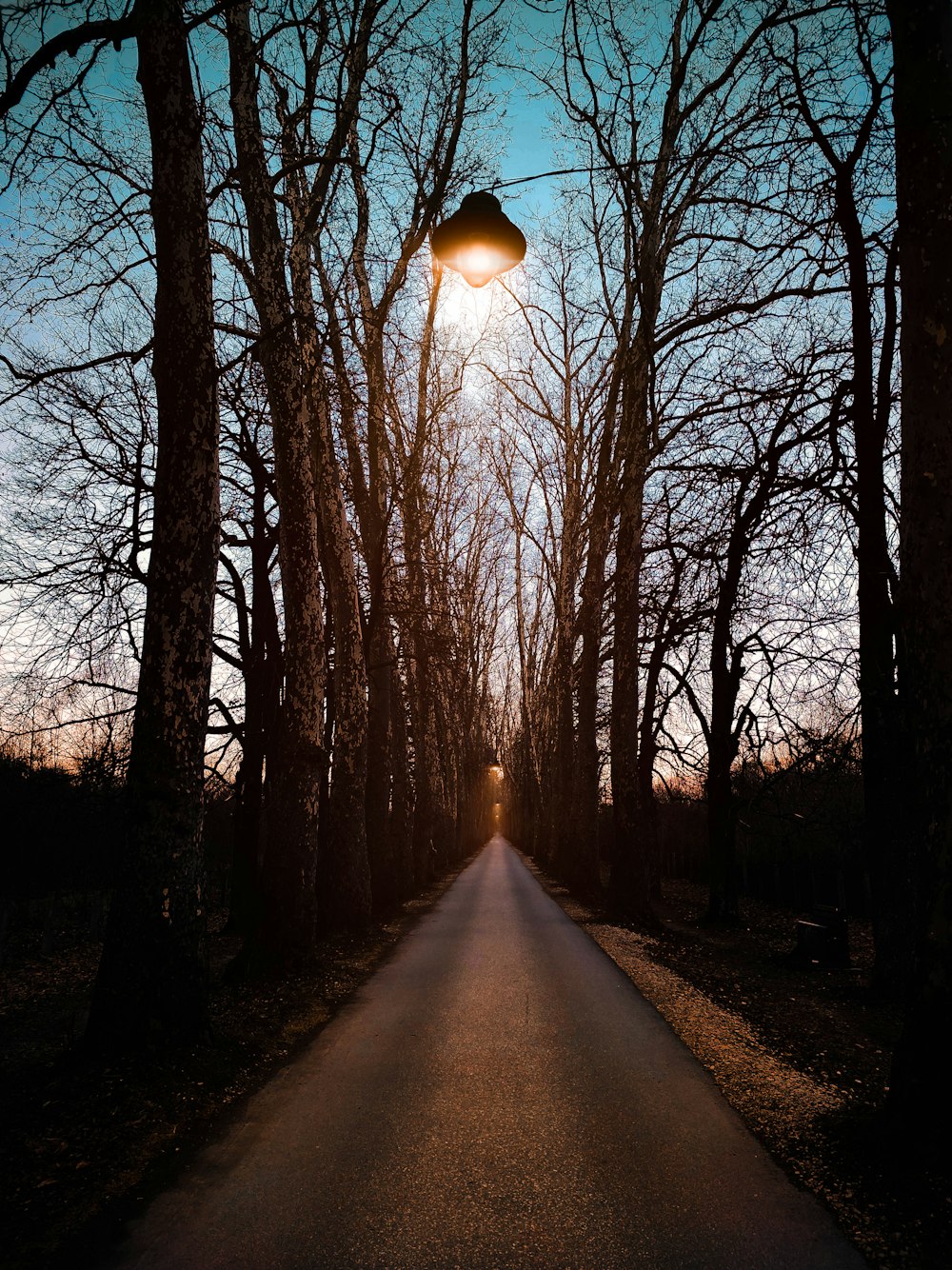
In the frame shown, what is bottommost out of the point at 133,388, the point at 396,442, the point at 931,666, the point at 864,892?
the point at 864,892

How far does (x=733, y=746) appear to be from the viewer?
46.8 ft

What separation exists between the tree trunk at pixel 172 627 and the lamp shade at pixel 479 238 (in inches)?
97.8

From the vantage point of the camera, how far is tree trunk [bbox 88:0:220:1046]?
499cm

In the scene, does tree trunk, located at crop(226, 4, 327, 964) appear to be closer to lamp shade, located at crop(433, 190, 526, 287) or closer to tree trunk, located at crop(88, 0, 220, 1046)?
tree trunk, located at crop(88, 0, 220, 1046)

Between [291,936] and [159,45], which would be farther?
[291,936]

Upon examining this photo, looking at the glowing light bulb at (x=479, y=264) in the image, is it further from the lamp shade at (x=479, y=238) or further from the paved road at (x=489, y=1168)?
the paved road at (x=489, y=1168)

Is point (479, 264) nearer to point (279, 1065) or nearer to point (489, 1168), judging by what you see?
point (489, 1168)

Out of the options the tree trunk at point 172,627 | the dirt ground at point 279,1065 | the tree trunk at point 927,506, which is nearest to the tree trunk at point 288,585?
the dirt ground at point 279,1065

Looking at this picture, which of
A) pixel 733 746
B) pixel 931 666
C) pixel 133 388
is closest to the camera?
pixel 931 666

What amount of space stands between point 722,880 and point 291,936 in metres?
10.9

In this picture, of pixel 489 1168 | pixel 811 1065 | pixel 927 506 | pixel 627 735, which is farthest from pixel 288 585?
pixel 627 735

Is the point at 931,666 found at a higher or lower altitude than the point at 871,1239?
higher

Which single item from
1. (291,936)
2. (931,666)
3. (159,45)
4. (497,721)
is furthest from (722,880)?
(497,721)

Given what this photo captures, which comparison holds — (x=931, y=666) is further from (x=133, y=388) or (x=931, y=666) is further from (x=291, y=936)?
→ (x=133, y=388)
